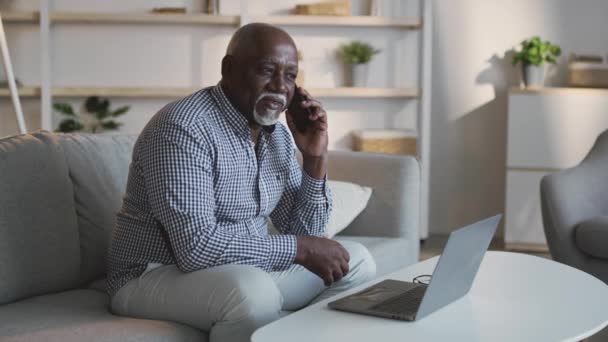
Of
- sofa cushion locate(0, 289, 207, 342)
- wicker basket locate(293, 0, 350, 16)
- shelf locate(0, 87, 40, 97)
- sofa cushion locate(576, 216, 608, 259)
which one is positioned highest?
wicker basket locate(293, 0, 350, 16)

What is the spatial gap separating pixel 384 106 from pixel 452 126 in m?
0.42

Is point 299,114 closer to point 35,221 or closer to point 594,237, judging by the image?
point 35,221

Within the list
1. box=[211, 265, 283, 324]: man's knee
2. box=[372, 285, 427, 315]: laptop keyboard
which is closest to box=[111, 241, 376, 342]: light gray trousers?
box=[211, 265, 283, 324]: man's knee

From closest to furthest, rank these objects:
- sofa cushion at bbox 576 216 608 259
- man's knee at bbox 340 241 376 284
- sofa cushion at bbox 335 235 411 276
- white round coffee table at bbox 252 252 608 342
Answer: white round coffee table at bbox 252 252 608 342 < man's knee at bbox 340 241 376 284 < sofa cushion at bbox 335 235 411 276 < sofa cushion at bbox 576 216 608 259

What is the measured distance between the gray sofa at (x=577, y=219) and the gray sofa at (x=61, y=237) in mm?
1618

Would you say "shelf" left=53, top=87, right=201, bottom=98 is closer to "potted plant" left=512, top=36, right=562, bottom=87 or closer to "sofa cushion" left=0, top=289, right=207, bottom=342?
"potted plant" left=512, top=36, right=562, bottom=87

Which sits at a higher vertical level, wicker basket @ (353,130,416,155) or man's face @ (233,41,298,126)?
man's face @ (233,41,298,126)

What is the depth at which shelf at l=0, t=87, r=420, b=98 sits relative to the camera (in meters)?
4.94

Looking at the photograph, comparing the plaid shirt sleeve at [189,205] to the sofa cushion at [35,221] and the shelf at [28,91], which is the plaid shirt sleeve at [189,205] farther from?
the shelf at [28,91]

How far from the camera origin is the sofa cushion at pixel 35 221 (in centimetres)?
216

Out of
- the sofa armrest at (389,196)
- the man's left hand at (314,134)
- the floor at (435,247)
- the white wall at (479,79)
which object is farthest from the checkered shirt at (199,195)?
the white wall at (479,79)

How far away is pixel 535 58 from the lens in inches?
194

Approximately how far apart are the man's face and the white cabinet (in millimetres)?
2898

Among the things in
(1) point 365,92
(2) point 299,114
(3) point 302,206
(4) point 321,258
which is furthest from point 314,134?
(1) point 365,92
